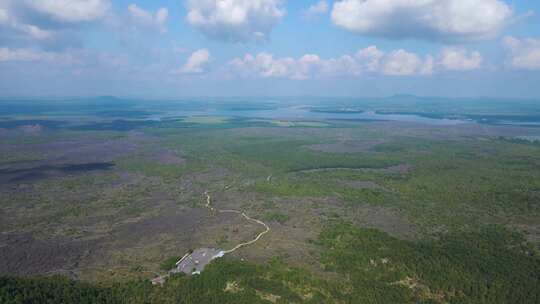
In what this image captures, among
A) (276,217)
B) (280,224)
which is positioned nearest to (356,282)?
(280,224)

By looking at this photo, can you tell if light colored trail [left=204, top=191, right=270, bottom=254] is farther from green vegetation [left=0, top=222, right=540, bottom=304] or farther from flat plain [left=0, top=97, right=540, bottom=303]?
green vegetation [left=0, top=222, right=540, bottom=304]

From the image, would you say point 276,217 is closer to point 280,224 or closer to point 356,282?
point 280,224

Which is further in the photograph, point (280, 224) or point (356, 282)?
point (280, 224)

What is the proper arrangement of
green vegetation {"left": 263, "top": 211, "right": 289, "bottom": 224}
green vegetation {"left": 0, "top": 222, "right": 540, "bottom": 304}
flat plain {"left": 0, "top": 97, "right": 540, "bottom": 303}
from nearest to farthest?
green vegetation {"left": 0, "top": 222, "right": 540, "bottom": 304} → flat plain {"left": 0, "top": 97, "right": 540, "bottom": 303} → green vegetation {"left": 263, "top": 211, "right": 289, "bottom": 224}

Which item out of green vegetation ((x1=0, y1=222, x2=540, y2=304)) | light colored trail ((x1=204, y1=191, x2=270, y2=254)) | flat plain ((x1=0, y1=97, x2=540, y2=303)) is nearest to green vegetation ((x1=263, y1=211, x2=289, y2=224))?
flat plain ((x1=0, y1=97, x2=540, y2=303))

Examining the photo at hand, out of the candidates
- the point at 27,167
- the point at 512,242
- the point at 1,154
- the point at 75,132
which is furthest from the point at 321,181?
the point at 75,132

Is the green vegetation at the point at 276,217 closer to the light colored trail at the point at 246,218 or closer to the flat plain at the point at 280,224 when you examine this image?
the flat plain at the point at 280,224

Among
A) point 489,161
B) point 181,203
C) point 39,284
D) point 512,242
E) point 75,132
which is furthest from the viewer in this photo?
point 75,132

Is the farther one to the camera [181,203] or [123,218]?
[181,203]

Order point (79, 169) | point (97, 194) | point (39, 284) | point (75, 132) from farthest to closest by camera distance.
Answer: point (75, 132) → point (79, 169) → point (97, 194) → point (39, 284)

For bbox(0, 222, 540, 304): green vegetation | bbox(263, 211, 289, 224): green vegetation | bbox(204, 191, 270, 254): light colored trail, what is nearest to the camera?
bbox(0, 222, 540, 304): green vegetation

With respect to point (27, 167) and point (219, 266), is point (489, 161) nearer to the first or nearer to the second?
point (219, 266)
